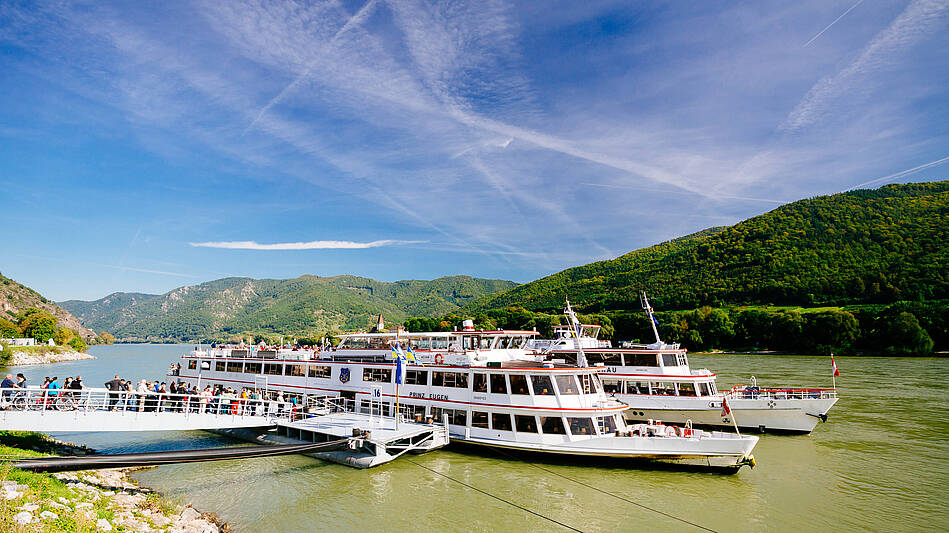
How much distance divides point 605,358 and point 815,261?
101 metres

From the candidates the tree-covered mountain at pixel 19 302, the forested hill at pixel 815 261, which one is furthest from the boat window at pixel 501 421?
the tree-covered mountain at pixel 19 302

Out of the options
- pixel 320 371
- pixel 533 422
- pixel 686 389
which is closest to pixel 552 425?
pixel 533 422

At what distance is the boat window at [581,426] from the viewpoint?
20234mm

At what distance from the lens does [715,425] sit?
88.5 ft

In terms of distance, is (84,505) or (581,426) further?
(581,426)

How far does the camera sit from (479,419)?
74.2 ft

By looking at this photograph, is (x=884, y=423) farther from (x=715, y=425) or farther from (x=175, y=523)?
(x=175, y=523)

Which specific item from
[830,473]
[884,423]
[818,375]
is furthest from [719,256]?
[830,473]

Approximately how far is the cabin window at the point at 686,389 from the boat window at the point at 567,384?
10.8 meters

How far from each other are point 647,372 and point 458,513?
1705 centimetres

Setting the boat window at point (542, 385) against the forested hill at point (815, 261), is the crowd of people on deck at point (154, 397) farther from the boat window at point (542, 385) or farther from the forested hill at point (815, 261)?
the forested hill at point (815, 261)

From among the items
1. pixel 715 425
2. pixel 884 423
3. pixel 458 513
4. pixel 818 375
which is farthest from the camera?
pixel 818 375

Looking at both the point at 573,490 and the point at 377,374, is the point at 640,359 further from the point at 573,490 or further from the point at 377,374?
the point at 377,374

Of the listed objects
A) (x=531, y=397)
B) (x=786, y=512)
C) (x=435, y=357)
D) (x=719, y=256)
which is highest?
(x=719, y=256)
